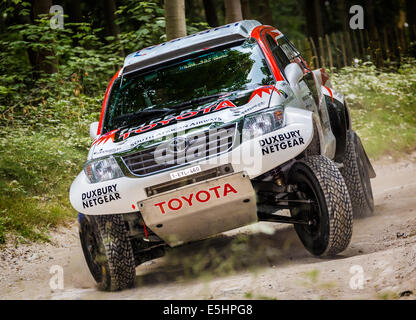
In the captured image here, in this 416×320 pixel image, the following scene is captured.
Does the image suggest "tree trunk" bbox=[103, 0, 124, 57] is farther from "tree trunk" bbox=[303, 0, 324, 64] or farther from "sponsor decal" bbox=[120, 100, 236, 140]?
"sponsor decal" bbox=[120, 100, 236, 140]

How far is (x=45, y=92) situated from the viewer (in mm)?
12398

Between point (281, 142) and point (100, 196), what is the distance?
152 centimetres

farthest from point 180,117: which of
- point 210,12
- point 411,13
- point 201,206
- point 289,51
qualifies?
point 210,12

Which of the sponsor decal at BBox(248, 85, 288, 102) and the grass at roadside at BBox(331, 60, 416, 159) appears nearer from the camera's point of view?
the sponsor decal at BBox(248, 85, 288, 102)

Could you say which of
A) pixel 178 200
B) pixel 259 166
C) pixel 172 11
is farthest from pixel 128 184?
pixel 172 11

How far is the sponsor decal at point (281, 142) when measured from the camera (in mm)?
4934

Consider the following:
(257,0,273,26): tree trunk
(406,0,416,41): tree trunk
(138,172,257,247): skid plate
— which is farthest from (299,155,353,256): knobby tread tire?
(257,0,273,26): tree trunk

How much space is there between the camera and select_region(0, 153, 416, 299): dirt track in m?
4.23

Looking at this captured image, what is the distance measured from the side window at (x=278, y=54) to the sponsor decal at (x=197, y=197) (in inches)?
61.7

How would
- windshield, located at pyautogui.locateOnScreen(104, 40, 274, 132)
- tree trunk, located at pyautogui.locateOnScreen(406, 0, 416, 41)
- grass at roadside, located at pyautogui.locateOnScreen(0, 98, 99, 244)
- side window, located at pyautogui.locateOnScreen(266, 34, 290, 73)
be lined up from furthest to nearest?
tree trunk, located at pyautogui.locateOnScreen(406, 0, 416, 41)
grass at roadside, located at pyautogui.locateOnScreen(0, 98, 99, 244)
side window, located at pyautogui.locateOnScreen(266, 34, 290, 73)
windshield, located at pyautogui.locateOnScreen(104, 40, 274, 132)

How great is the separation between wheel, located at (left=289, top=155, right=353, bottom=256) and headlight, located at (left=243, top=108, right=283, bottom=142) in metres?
0.42

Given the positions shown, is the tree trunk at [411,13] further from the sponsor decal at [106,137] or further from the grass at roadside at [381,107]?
the sponsor decal at [106,137]

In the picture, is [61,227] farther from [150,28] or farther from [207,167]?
[150,28]
